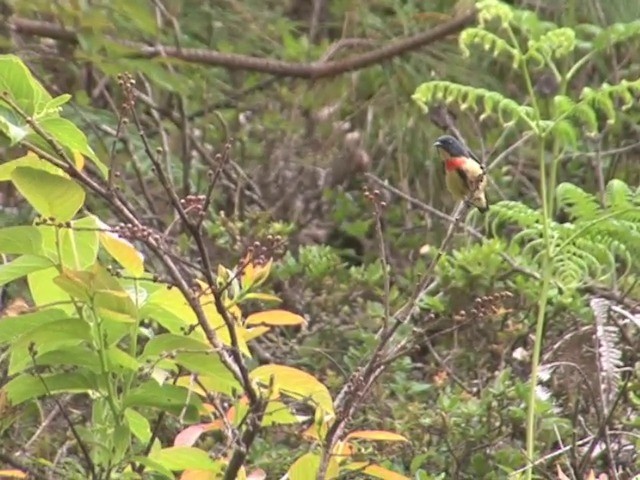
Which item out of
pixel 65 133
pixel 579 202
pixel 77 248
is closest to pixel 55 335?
pixel 77 248

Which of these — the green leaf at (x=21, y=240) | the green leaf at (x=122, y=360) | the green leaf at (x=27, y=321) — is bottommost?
the green leaf at (x=122, y=360)

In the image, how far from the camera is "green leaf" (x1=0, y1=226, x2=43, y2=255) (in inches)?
73.2

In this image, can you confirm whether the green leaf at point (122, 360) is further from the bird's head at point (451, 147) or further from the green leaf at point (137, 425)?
the bird's head at point (451, 147)

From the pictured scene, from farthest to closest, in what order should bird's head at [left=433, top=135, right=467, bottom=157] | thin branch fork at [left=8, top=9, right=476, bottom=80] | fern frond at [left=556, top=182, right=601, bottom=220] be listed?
thin branch fork at [left=8, top=9, right=476, bottom=80] → bird's head at [left=433, top=135, right=467, bottom=157] → fern frond at [left=556, top=182, right=601, bottom=220]

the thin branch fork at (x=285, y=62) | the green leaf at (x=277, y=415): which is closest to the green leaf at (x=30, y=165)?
the green leaf at (x=277, y=415)

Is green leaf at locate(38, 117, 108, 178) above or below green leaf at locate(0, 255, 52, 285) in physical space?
above

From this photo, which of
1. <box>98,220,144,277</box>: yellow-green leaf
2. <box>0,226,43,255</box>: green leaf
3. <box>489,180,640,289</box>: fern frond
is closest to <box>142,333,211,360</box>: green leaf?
<box>98,220,144,277</box>: yellow-green leaf

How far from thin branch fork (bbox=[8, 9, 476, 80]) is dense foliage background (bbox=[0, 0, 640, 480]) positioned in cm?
1

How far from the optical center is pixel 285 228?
4.05m

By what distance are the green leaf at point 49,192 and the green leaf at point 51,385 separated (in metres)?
0.27

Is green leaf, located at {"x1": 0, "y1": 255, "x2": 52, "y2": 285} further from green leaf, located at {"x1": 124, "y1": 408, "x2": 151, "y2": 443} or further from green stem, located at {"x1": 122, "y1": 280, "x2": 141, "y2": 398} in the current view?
green leaf, located at {"x1": 124, "y1": 408, "x2": 151, "y2": 443}

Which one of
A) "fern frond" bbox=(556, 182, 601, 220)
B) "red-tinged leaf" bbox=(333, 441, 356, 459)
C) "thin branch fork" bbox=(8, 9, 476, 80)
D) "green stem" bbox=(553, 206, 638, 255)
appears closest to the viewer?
"red-tinged leaf" bbox=(333, 441, 356, 459)

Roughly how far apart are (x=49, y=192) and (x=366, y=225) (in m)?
3.12

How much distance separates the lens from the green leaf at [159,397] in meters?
1.98
